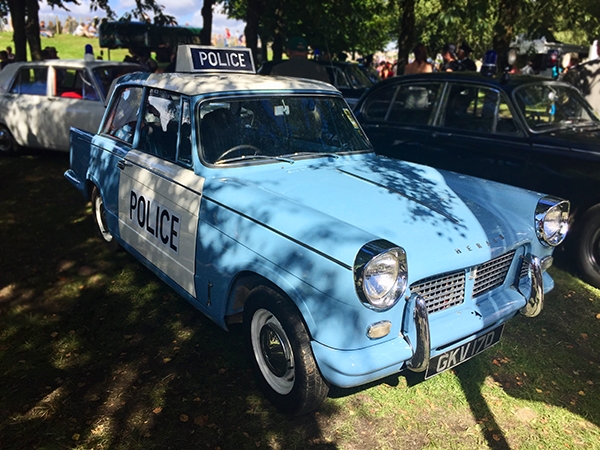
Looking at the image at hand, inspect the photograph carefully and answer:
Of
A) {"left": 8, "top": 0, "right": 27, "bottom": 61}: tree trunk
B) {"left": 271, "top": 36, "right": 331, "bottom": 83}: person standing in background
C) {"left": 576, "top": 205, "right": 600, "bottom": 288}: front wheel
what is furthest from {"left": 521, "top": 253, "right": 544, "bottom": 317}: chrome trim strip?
{"left": 8, "top": 0, "right": 27, "bottom": 61}: tree trunk

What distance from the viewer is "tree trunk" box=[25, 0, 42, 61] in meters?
12.6

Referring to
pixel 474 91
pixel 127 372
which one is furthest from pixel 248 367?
pixel 474 91

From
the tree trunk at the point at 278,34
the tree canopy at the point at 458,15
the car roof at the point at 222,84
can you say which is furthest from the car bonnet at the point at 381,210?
the tree trunk at the point at 278,34

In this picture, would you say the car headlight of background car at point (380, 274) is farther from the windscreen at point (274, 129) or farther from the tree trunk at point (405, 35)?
the tree trunk at point (405, 35)

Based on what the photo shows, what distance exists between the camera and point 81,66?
8.32 metres

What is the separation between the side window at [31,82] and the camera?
8.67 meters

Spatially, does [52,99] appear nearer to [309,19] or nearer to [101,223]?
[101,223]

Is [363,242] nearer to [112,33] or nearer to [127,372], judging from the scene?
[127,372]

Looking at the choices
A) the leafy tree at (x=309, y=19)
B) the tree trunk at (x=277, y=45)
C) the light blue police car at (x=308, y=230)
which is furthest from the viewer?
the tree trunk at (x=277, y=45)

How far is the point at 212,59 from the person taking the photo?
452 centimetres

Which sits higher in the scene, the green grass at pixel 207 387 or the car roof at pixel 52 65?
the car roof at pixel 52 65

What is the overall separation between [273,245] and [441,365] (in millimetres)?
1162

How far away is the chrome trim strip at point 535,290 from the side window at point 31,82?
27.4 feet

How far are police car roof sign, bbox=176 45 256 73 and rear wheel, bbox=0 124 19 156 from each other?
6307 mm
